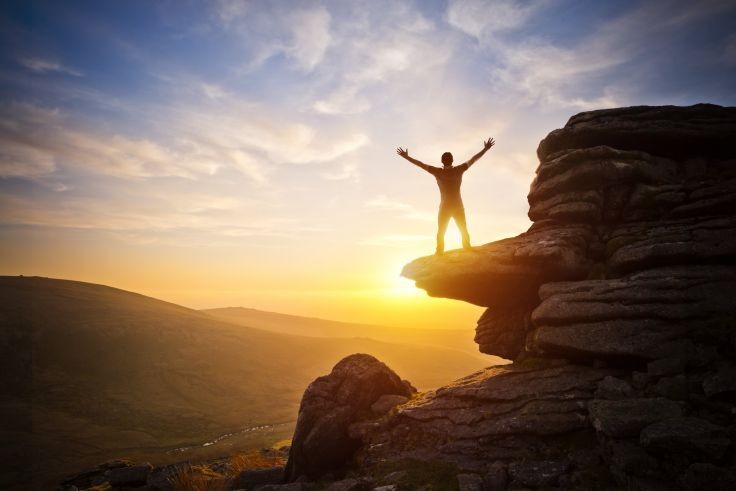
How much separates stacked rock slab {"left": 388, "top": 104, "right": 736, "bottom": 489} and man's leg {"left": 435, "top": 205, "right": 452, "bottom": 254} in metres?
0.87

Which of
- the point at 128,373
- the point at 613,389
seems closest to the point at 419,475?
→ the point at 613,389

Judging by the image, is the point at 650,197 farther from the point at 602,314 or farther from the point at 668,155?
the point at 602,314

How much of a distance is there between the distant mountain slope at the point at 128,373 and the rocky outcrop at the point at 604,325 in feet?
177

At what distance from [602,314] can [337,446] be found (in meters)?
12.0

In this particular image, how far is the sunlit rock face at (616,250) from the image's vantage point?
12.6 meters

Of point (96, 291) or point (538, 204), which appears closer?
point (538, 204)

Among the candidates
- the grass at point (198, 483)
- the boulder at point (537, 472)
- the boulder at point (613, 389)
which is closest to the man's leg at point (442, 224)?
the boulder at point (613, 389)

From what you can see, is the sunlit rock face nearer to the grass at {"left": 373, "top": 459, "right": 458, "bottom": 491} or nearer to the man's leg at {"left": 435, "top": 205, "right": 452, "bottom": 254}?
the man's leg at {"left": 435, "top": 205, "right": 452, "bottom": 254}

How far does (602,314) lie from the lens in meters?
13.3

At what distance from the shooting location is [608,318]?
13250 millimetres

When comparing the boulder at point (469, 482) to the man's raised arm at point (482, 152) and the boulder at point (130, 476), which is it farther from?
the boulder at point (130, 476)

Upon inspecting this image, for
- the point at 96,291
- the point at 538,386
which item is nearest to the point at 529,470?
the point at 538,386

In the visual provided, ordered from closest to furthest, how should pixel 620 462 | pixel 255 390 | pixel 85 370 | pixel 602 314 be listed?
pixel 620 462 < pixel 602 314 < pixel 85 370 < pixel 255 390

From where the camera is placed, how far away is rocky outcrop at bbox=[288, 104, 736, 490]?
9805 mm
